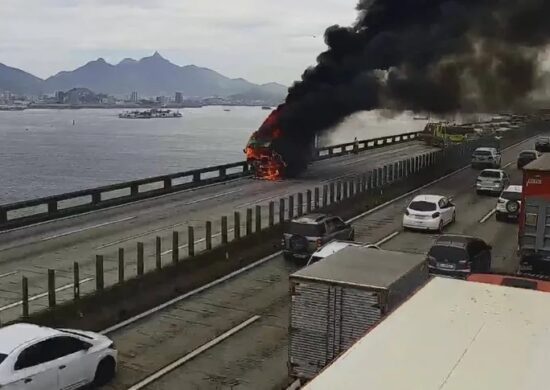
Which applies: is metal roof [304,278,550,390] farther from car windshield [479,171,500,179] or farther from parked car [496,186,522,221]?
car windshield [479,171,500,179]

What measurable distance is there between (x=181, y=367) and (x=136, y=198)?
21.2 m

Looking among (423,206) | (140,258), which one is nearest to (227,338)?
(140,258)

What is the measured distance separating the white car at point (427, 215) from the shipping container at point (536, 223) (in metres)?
7.69

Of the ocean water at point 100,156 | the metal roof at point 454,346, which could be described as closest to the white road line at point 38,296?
the metal roof at point 454,346

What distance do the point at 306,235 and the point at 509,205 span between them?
1110cm

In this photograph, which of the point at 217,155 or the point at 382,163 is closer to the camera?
the point at 382,163

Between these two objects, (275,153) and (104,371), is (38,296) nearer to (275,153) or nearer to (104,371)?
(104,371)

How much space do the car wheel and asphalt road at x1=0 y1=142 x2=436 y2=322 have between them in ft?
11.2

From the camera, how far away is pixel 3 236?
84.3ft

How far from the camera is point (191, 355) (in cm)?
1513

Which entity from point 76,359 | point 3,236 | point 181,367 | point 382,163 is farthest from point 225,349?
point 382,163

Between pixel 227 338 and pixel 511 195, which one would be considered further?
pixel 511 195

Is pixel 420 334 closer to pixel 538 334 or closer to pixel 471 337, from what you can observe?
pixel 471 337

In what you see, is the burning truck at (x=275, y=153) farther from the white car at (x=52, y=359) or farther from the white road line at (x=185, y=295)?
the white car at (x=52, y=359)
